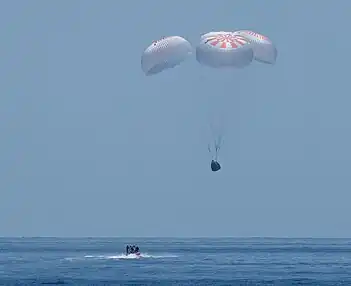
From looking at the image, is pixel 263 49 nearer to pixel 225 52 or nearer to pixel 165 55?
pixel 225 52

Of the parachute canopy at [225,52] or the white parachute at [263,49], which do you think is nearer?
the parachute canopy at [225,52]

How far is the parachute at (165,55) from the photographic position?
73500mm

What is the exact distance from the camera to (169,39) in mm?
74500

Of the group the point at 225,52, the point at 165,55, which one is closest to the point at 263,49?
the point at 225,52

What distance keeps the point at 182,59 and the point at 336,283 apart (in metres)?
26.9

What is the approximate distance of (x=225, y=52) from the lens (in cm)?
7225

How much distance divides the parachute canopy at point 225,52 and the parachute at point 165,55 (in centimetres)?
99

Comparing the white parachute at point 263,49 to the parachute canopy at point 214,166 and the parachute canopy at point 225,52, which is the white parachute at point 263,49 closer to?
the parachute canopy at point 225,52

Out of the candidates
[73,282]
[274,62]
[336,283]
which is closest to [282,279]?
[336,283]

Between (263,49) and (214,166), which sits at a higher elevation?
(263,49)

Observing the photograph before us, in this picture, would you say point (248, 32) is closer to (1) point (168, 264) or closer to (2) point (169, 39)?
(2) point (169, 39)

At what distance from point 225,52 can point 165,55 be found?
4.13m

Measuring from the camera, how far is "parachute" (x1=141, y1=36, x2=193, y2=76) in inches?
2894

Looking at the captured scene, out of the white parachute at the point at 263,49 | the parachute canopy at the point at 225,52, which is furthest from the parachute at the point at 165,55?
the white parachute at the point at 263,49
